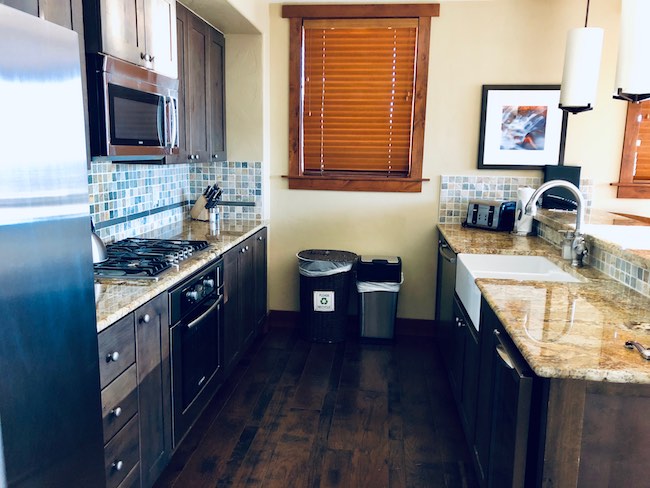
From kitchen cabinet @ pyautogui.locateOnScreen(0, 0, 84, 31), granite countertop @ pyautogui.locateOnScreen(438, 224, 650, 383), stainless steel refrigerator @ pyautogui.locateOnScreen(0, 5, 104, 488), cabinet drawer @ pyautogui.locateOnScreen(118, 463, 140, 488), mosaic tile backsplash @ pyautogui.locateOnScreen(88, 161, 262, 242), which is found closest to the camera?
stainless steel refrigerator @ pyautogui.locateOnScreen(0, 5, 104, 488)

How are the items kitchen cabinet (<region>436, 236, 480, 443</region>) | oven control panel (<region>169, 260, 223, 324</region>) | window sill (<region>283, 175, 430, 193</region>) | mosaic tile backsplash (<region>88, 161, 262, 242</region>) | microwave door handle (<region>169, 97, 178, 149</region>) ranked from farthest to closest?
1. window sill (<region>283, 175, 430, 193</region>)
2. mosaic tile backsplash (<region>88, 161, 262, 242</region>)
3. microwave door handle (<region>169, 97, 178, 149</region>)
4. kitchen cabinet (<region>436, 236, 480, 443</region>)
5. oven control panel (<region>169, 260, 223, 324</region>)

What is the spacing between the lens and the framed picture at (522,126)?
388cm

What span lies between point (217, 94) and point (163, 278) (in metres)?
1.95

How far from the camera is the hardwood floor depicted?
240 cm

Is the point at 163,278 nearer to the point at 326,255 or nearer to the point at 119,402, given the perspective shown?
the point at 119,402

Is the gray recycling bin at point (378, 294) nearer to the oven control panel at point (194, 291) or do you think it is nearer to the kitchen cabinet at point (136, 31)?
the oven control panel at point (194, 291)

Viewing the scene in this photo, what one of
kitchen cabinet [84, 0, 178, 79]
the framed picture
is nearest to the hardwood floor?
the framed picture

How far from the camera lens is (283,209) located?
4.27 metres

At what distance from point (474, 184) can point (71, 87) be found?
3.23 metres

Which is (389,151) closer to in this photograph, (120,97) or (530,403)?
(120,97)

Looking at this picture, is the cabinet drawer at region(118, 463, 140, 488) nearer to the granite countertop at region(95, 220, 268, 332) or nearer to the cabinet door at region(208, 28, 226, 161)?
the granite countertop at region(95, 220, 268, 332)

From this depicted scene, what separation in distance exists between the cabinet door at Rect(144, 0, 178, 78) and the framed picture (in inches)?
89.5

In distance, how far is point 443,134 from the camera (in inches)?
159

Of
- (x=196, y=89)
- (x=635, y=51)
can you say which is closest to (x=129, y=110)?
(x=196, y=89)
